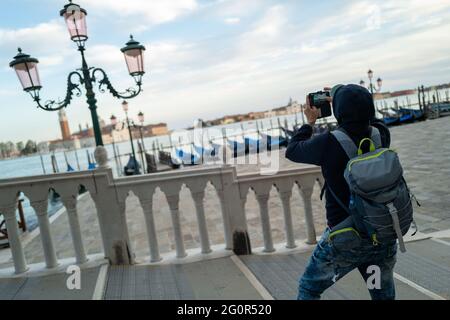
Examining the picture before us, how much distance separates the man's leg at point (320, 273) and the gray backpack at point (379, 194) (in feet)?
0.95

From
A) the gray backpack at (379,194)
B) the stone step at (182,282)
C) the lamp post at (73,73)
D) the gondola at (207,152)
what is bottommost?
the gondola at (207,152)

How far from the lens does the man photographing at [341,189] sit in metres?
1.67

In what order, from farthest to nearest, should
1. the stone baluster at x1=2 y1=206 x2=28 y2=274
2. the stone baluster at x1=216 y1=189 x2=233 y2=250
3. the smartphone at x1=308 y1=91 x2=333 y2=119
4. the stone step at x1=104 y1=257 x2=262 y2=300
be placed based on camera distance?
the stone baluster at x1=216 y1=189 x2=233 y2=250
the stone baluster at x1=2 y1=206 x2=28 y2=274
the stone step at x1=104 y1=257 x2=262 y2=300
the smartphone at x1=308 y1=91 x2=333 y2=119

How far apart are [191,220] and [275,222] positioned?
198 centimetres

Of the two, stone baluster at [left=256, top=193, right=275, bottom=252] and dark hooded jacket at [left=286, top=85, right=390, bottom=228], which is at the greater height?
dark hooded jacket at [left=286, top=85, right=390, bottom=228]

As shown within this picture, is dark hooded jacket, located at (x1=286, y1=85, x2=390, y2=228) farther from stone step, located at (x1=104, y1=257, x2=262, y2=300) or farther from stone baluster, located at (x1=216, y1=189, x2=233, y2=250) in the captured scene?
stone baluster, located at (x1=216, y1=189, x2=233, y2=250)

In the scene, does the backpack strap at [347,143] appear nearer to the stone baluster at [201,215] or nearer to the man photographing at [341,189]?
the man photographing at [341,189]

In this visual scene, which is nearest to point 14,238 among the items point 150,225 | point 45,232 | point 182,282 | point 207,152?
point 45,232

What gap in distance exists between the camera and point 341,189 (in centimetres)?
175

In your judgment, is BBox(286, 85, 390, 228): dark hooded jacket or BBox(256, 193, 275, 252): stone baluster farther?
BBox(256, 193, 275, 252): stone baluster

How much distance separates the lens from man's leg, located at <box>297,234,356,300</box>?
183 cm

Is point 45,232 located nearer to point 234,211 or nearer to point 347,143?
point 234,211

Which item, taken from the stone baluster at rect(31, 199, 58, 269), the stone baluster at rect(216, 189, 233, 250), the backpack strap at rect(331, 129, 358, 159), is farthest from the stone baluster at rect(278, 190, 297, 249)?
the stone baluster at rect(31, 199, 58, 269)

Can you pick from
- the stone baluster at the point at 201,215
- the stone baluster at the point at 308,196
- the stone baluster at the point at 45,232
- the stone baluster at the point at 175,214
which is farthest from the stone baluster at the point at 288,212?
the stone baluster at the point at 45,232
